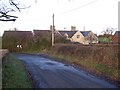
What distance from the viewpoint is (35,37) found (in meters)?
77.2

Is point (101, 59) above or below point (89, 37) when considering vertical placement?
below

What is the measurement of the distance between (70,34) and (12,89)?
103015mm

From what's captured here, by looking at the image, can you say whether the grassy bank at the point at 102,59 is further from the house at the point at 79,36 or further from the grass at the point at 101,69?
the house at the point at 79,36

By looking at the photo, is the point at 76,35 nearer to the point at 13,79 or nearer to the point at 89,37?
the point at 89,37

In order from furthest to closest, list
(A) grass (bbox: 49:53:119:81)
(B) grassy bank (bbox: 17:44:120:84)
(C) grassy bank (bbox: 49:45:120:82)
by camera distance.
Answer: (C) grassy bank (bbox: 49:45:120:82)
(B) grassy bank (bbox: 17:44:120:84)
(A) grass (bbox: 49:53:119:81)

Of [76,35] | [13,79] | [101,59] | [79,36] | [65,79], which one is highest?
[76,35]

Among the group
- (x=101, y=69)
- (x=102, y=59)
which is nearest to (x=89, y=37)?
(x=102, y=59)

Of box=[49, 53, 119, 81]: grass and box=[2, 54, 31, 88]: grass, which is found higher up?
box=[2, 54, 31, 88]: grass

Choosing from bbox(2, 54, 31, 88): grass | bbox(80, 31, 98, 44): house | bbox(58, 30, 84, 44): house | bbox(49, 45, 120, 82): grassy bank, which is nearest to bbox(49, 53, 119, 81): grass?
bbox(49, 45, 120, 82): grassy bank

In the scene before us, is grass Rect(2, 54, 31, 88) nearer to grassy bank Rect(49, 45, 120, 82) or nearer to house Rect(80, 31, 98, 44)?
grassy bank Rect(49, 45, 120, 82)

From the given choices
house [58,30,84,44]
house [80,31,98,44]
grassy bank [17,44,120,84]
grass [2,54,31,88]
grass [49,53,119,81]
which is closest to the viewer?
grass [2,54,31,88]

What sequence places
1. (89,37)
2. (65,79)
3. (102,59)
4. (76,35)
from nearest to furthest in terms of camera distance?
(65,79)
(102,59)
(89,37)
(76,35)

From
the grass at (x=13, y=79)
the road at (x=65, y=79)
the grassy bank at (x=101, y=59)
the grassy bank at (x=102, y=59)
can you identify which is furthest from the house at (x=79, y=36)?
the grass at (x=13, y=79)

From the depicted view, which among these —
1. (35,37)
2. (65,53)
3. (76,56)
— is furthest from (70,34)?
(76,56)
